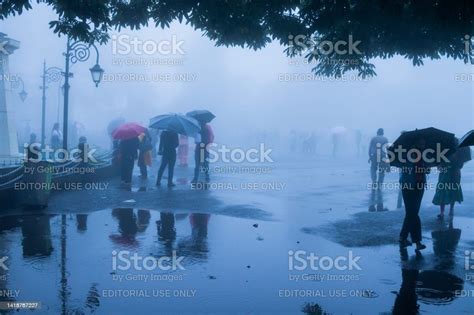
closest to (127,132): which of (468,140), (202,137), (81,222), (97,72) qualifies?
(97,72)

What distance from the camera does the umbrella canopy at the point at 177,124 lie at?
1512 cm

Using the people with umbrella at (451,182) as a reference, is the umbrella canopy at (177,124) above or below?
above

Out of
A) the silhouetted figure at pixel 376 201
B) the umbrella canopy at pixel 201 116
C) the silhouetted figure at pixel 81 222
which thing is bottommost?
the silhouetted figure at pixel 81 222

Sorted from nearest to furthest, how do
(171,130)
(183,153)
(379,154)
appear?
1. (171,130)
2. (379,154)
3. (183,153)

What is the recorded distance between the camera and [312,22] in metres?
8.51

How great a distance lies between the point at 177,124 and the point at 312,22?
24.7 feet

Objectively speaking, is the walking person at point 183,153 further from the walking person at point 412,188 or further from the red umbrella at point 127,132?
the walking person at point 412,188

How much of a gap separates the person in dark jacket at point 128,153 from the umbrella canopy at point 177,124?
105cm

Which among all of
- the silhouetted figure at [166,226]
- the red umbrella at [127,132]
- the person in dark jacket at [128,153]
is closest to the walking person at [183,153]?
the person in dark jacket at [128,153]

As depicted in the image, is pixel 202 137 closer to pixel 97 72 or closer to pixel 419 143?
pixel 97 72

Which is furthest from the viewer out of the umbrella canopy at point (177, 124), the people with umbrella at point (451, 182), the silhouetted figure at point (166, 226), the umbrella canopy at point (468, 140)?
the umbrella canopy at point (177, 124)

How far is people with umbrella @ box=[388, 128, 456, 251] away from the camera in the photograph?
8266 millimetres

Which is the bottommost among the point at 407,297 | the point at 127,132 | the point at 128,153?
the point at 407,297

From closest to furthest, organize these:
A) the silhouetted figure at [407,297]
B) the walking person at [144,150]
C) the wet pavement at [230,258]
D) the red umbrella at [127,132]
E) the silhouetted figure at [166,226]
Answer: the silhouetted figure at [407,297], the wet pavement at [230,258], the silhouetted figure at [166,226], the red umbrella at [127,132], the walking person at [144,150]
